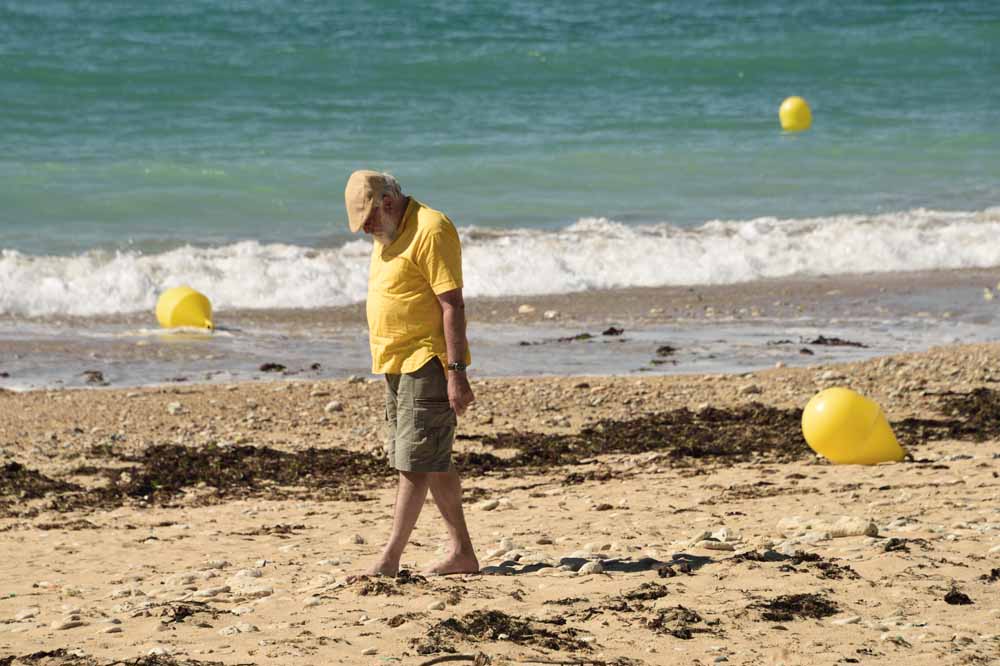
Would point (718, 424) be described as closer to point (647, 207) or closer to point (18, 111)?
point (647, 207)

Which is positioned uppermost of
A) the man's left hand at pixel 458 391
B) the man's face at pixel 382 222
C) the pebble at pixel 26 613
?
the man's face at pixel 382 222

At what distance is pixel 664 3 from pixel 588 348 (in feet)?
92.2

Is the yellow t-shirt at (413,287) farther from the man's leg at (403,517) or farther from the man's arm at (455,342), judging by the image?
the man's leg at (403,517)

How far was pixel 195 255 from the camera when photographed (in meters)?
17.1

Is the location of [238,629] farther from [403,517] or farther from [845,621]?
[845,621]

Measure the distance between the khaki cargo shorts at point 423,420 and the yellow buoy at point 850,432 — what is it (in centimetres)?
319

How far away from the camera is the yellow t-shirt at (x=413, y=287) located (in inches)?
201

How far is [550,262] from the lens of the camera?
17.0m

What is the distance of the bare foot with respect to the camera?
555cm

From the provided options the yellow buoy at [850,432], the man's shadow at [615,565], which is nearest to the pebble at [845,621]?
the man's shadow at [615,565]

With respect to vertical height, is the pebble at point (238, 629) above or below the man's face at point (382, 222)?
below

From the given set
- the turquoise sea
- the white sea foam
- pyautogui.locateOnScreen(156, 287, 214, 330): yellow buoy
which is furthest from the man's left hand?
the turquoise sea

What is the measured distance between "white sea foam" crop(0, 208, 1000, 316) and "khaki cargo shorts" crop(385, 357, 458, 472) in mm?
10251

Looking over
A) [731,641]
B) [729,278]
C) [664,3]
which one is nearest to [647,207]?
[729,278]
